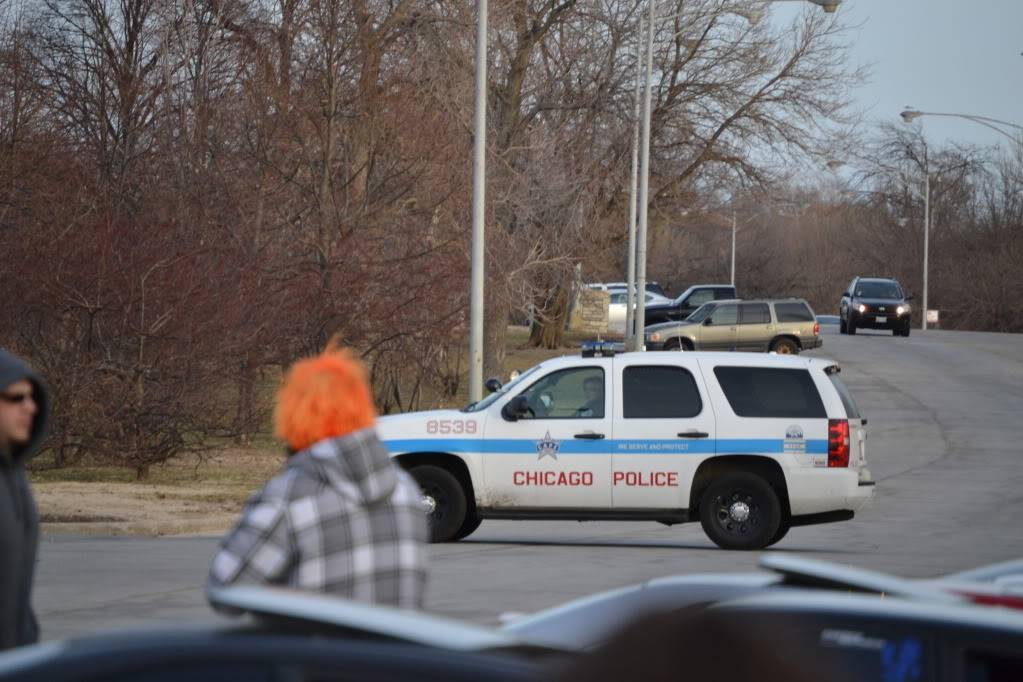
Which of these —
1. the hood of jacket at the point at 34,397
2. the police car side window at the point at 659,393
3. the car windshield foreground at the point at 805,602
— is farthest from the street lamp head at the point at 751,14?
the hood of jacket at the point at 34,397

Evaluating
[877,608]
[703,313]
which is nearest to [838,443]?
[877,608]

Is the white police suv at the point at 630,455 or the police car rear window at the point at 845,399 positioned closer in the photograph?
the white police suv at the point at 630,455

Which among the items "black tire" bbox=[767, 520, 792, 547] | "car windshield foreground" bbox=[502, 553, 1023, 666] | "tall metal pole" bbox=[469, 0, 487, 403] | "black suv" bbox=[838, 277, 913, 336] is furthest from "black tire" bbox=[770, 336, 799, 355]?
"car windshield foreground" bbox=[502, 553, 1023, 666]

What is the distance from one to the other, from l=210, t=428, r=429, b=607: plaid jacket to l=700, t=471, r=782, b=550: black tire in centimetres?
1105

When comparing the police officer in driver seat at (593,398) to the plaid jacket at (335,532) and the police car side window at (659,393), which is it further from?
the plaid jacket at (335,532)

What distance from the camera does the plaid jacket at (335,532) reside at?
4.80m

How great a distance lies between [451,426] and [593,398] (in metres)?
1.46

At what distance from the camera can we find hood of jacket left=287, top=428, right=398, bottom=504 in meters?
4.93

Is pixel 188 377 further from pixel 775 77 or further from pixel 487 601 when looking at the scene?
pixel 775 77

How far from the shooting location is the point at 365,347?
2647 centimetres

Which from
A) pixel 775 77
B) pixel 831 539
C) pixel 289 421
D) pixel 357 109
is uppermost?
pixel 775 77

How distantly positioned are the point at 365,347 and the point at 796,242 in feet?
323

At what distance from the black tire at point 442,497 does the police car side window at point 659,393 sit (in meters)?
1.87

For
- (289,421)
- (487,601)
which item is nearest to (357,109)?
(487,601)
